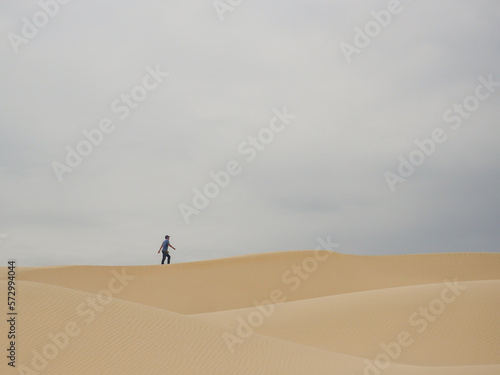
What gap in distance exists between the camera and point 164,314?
42.9ft

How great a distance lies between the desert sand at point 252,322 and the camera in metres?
10.7

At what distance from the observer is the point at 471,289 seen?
1798 centimetres

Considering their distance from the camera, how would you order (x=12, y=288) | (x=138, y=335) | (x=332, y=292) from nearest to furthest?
(x=138, y=335) < (x=12, y=288) < (x=332, y=292)

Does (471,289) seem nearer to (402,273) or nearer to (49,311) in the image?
(402,273)

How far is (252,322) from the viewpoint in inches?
670

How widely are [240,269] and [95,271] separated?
7.76m

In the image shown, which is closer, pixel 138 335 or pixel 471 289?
pixel 138 335

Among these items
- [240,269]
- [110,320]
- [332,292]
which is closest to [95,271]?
[240,269]

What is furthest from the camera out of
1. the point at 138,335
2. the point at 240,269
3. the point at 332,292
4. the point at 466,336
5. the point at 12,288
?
the point at 240,269

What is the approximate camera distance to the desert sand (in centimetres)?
1066

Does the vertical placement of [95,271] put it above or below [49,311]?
above

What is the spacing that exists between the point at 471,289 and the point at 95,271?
61.8 ft

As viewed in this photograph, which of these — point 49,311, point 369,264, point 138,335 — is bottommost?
point 138,335

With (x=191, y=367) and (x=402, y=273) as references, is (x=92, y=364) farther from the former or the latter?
(x=402, y=273)
